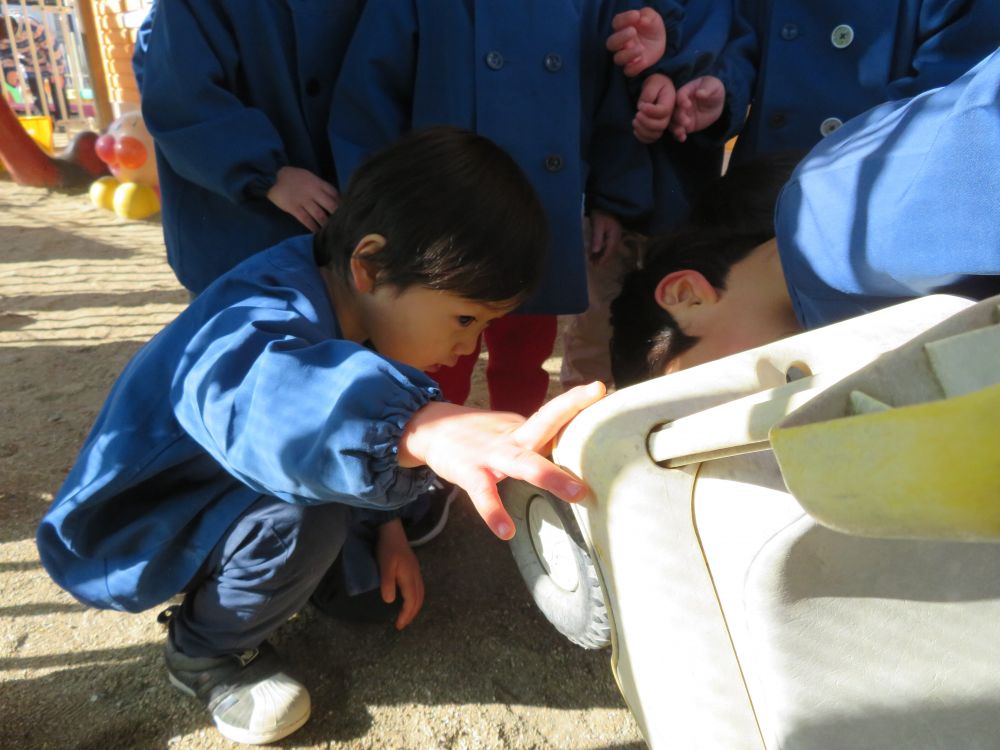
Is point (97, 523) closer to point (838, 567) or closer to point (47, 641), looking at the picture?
point (47, 641)

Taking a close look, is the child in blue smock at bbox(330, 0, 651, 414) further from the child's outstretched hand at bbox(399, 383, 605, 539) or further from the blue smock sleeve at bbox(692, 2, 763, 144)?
the child's outstretched hand at bbox(399, 383, 605, 539)

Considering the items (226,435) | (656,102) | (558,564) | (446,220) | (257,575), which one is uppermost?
(656,102)

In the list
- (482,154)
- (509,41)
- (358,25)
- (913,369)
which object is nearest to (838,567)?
(913,369)

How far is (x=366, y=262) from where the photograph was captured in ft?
4.75

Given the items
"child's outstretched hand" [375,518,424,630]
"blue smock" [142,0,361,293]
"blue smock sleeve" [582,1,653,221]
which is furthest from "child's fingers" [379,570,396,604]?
"blue smock sleeve" [582,1,653,221]

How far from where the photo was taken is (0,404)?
2.63m

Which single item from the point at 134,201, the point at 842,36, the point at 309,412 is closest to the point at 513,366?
the point at 842,36

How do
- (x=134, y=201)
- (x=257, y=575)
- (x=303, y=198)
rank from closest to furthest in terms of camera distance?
1. (x=257, y=575)
2. (x=303, y=198)
3. (x=134, y=201)

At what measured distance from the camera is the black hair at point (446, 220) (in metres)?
1.42

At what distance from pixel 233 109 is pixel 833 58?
1356 millimetres

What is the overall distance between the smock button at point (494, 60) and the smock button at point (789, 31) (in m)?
0.68

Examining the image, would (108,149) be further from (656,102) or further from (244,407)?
(244,407)

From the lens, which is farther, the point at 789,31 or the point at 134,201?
the point at 134,201

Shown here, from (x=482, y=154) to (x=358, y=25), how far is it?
1.58 feet
